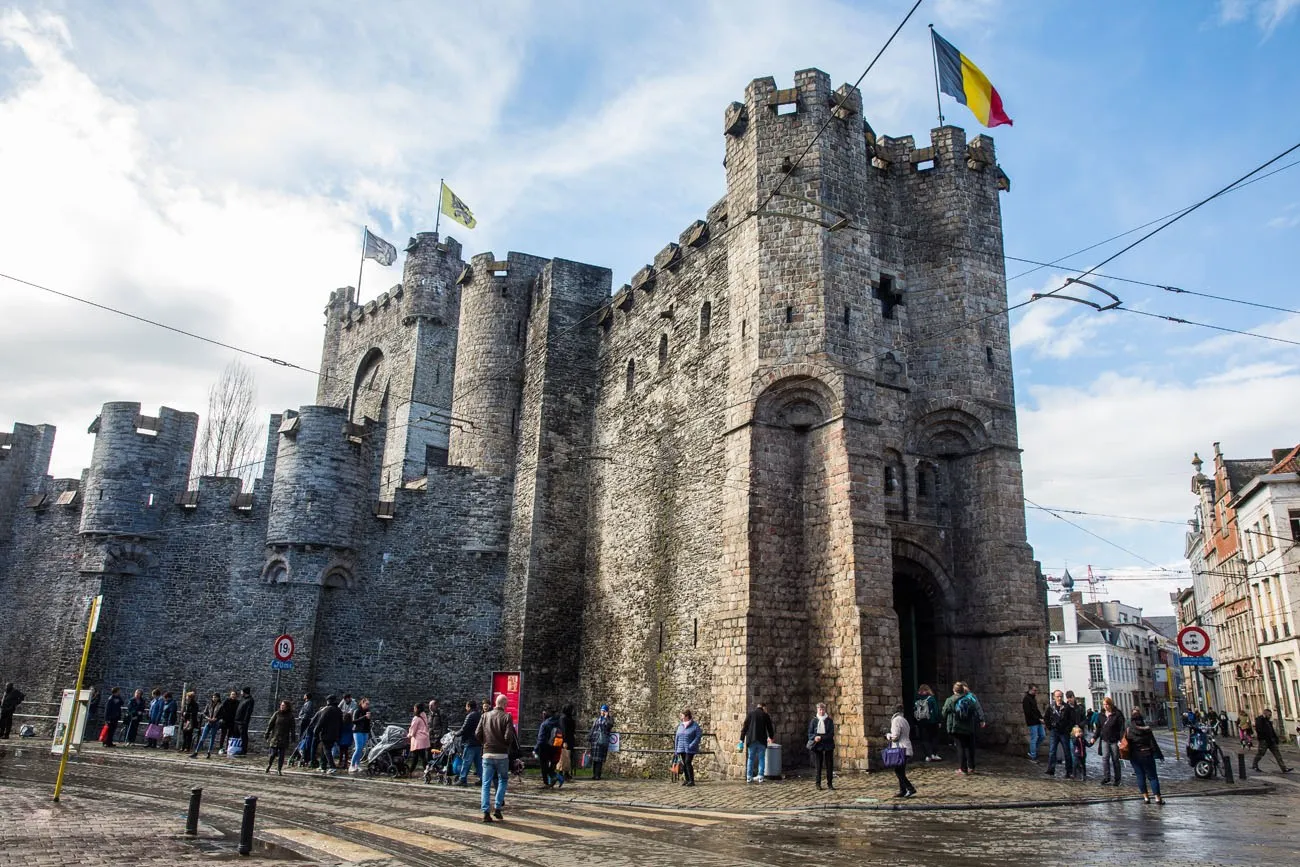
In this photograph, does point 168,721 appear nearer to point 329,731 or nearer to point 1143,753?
point 329,731

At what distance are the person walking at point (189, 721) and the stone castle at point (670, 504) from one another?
165 cm

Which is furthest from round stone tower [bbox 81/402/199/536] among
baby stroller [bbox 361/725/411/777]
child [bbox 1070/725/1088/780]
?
child [bbox 1070/725/1088/780]

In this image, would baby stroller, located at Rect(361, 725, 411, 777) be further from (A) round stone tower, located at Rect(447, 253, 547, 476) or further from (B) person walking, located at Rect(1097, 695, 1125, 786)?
(B) person walking, located at Rect(1097, 695, 1125, 786)

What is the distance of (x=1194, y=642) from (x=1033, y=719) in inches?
108

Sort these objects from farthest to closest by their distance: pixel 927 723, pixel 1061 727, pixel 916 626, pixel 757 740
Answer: pixel 916 626
pixel 927 723
pixel 757 740
pixel 1061 727

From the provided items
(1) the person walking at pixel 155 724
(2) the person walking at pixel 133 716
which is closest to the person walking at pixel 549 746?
(1) the person walking at pixel 155 724

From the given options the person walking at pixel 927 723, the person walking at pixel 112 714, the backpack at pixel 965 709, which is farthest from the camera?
the person walking at pixel 112 714

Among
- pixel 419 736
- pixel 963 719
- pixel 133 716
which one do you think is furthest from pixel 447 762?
pixel 133 716

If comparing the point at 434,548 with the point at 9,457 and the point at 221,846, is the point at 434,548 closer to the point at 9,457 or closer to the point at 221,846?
the point at 9,457

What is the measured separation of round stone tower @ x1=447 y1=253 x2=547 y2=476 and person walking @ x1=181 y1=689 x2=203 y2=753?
28.7ft

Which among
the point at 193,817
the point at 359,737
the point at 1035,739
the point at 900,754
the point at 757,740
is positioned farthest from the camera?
the point at 359,737

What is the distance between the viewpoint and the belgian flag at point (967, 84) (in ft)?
55.9

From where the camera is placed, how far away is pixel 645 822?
10.2 metres

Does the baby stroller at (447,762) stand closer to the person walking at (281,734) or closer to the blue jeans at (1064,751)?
the person walking at (281,734)
